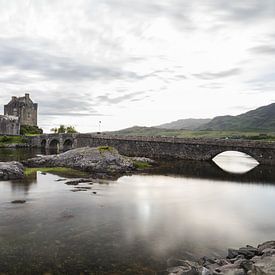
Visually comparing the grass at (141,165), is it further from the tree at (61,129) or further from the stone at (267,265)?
the tree at (61,129)

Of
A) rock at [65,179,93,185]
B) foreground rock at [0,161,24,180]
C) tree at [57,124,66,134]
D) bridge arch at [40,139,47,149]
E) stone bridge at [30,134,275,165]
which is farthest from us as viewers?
tree at [57,124,66,134]

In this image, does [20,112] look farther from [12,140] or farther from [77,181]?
[77,181]

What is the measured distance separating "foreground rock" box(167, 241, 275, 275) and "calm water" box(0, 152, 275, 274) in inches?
35.1

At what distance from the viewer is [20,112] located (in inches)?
4769

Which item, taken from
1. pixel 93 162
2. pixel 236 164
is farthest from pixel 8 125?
pixel 236 164

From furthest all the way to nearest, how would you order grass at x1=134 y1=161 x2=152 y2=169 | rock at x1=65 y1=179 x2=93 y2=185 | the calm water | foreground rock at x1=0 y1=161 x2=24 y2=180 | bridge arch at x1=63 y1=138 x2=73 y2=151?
bridge arch at x1=63 y1=138 x2=73 y2=151 < grass at x1=134 y1=161 x2=152 y2=169 < foreground rock at x1=0 y1=161 x2=24 y2=180 < rock at x1=65 y1=179 x2=93 y2=185 < the calm water

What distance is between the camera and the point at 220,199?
28719 millimetres

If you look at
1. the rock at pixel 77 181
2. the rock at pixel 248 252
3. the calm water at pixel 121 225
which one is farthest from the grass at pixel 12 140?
the rock at pixel 248 252

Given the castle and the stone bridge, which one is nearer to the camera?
the stone bridge

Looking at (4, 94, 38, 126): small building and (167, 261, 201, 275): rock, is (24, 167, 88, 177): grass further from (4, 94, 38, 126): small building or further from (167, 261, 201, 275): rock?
(4, 94, 38, 126): small building

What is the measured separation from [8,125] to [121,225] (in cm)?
10058

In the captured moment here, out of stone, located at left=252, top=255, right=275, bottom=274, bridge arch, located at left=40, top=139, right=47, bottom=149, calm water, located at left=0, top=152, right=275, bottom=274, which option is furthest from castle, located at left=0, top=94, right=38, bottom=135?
stone, located at left=252, top=255, right=275, bottom=274

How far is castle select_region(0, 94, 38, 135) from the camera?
112 m

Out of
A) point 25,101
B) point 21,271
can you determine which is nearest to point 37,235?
point 21,271
